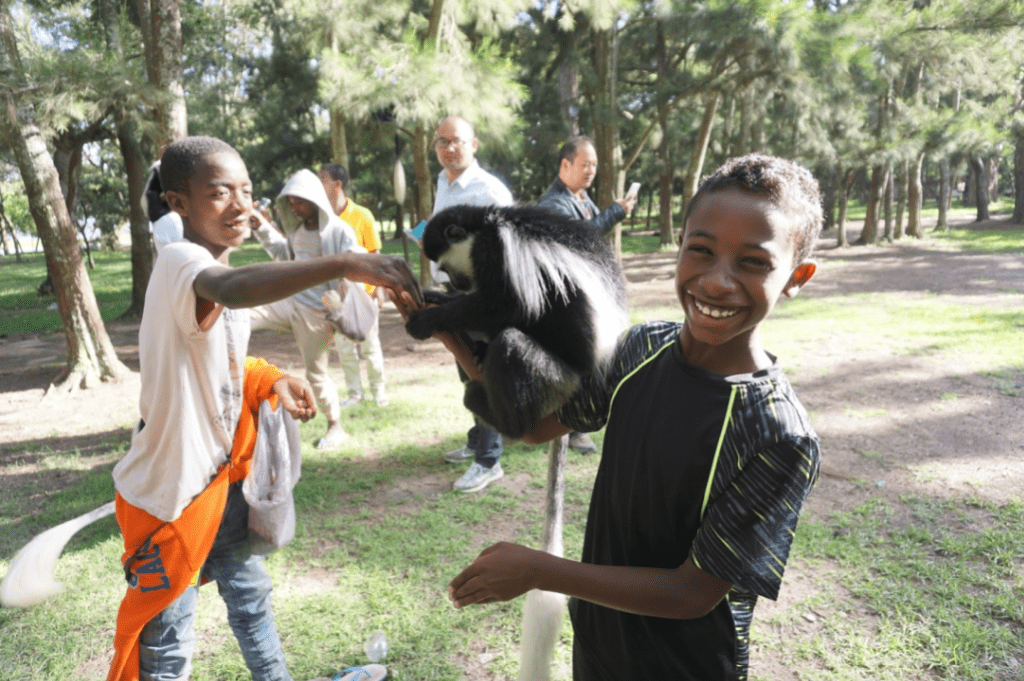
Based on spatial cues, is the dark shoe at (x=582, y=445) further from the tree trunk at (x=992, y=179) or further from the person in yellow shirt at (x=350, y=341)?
the tree trunk at (x=992, y=179)

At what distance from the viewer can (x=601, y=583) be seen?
40.3 inches

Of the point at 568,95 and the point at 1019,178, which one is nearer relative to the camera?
the point at 568,95

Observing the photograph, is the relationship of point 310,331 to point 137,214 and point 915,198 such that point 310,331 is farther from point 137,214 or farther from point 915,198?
point 915,198

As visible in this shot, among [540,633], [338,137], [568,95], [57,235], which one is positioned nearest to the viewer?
[540,633]

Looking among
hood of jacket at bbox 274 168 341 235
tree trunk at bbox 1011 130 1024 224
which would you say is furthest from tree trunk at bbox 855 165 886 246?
hood of jacket at bbox 274 168 341 235

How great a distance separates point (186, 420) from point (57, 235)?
18.7 feet

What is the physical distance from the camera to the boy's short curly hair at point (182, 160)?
167cm

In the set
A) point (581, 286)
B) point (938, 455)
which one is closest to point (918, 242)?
point (938, 455)

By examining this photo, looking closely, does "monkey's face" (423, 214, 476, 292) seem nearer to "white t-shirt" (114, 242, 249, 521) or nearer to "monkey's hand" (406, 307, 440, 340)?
"monkey's hand" (406, 307, 440, 340)

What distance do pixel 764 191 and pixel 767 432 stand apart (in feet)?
1.41

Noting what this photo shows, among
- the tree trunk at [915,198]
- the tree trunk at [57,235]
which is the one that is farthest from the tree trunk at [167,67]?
the tree trunk at [915,198]

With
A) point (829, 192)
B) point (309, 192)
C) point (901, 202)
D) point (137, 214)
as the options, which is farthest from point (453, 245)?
point (829, 192)

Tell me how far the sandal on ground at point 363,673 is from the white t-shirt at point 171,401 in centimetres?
109

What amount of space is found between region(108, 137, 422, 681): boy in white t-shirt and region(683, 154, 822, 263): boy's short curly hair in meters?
0.79
